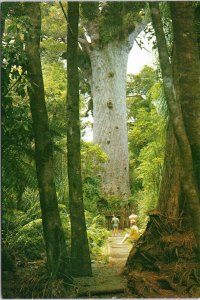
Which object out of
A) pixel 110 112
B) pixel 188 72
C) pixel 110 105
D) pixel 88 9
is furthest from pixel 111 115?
pixel 188 72

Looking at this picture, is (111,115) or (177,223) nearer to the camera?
(177,223)

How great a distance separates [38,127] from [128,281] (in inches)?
100

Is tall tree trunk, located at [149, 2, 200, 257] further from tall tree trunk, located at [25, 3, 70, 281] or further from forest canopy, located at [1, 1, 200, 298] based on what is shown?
tall tree trunk, located at [25, 3, 70, 281]

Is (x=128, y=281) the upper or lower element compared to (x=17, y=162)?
lower

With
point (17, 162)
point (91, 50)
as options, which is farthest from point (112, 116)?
point (17, 162)

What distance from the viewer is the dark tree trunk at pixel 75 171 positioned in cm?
723

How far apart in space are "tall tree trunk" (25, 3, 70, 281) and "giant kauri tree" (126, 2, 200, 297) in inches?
42.8

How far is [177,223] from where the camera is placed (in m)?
7.21

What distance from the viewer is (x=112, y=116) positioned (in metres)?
19.0

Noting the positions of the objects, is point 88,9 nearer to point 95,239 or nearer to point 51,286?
point 95,239

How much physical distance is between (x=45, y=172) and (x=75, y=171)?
1055mm

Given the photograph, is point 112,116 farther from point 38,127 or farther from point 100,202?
point 38,127

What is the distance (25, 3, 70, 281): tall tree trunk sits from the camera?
20.7 ft

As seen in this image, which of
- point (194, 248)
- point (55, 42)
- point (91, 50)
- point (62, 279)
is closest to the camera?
point (62, 279)
